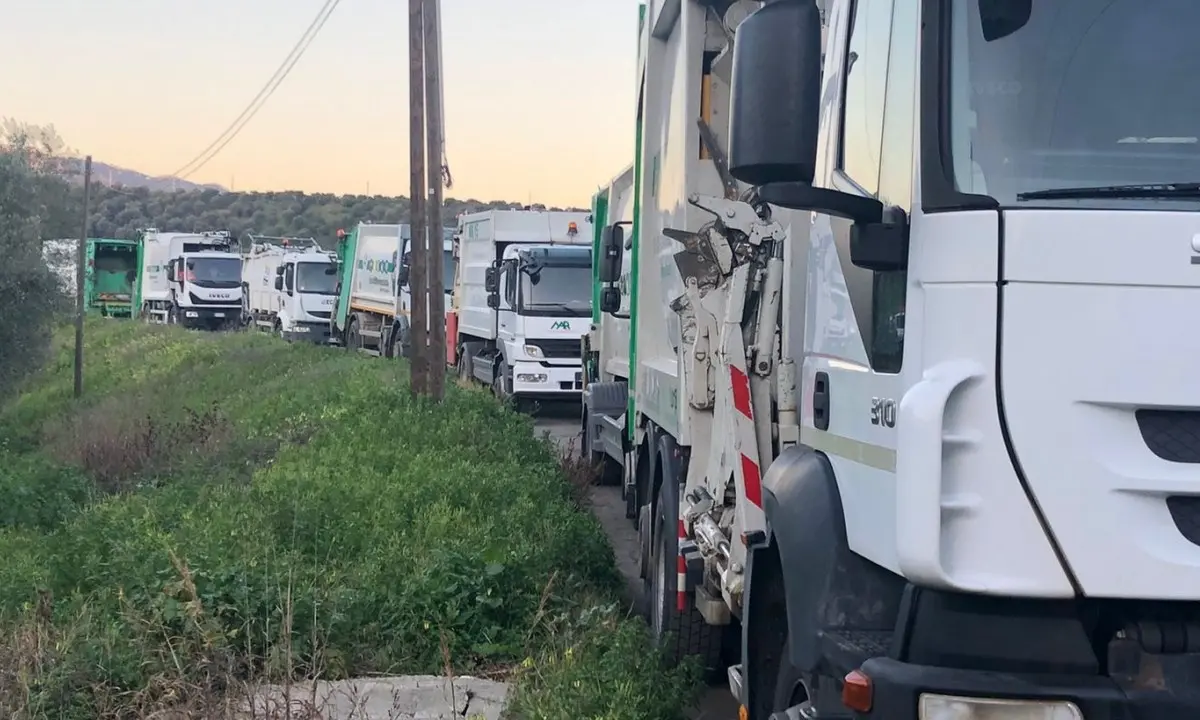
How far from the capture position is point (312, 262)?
119 feet

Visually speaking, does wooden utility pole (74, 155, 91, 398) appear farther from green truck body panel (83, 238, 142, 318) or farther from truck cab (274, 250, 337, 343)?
green truck body panel (83, 238, 142, 318)

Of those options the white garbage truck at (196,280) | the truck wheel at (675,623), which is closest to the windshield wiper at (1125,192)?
the truck wheel at (675,623)

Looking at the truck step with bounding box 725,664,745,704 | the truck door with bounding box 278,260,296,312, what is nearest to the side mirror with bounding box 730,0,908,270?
the truck step with bounding box 725,664,745,704

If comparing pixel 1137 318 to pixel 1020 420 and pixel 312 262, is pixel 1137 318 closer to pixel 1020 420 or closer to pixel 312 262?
pixel 1020 420

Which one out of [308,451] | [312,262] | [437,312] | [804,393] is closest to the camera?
[804,393]

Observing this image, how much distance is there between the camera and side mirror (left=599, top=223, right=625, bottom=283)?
11688 mm

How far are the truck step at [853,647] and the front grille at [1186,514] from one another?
2.28ft

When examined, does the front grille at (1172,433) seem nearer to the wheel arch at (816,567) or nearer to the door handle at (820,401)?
the wheel arch at (816,567)

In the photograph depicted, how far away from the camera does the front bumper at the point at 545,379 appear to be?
18766 mm

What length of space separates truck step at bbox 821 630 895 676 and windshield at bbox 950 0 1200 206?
1.10 meters

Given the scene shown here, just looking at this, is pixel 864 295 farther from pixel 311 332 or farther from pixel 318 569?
pixel 311 332

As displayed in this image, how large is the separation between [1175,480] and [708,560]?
3.15m

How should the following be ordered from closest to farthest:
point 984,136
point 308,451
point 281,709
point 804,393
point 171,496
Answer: point 984,136
point 804,393
point 281,709
point 171,496
point 308,451

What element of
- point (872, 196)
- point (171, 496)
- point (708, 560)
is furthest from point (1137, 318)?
point (171, 496)
